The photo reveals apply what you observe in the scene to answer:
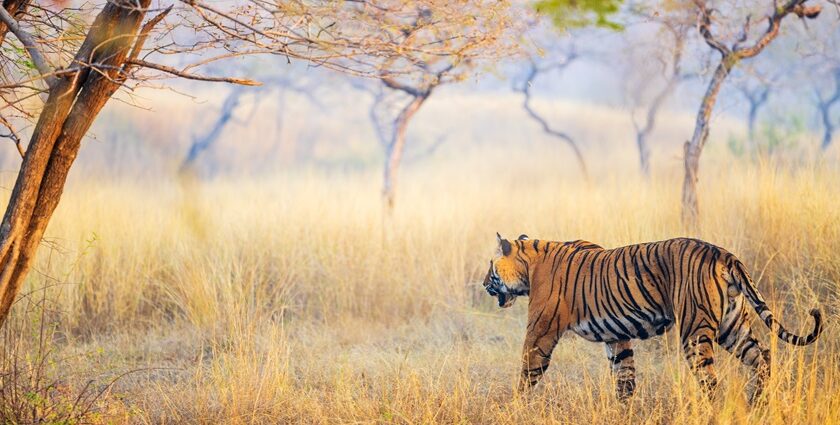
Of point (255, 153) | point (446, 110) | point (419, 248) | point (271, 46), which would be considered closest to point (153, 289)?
point (419, 248)

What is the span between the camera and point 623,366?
488cm

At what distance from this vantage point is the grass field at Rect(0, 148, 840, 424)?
4426mm

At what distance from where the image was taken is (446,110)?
36375 millimetres

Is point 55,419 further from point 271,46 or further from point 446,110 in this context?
point 446,110

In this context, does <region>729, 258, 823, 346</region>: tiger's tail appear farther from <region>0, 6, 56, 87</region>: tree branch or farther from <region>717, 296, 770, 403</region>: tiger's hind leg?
<region>0, 6, 56, 87</region>: tree branch

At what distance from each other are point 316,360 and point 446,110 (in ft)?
102

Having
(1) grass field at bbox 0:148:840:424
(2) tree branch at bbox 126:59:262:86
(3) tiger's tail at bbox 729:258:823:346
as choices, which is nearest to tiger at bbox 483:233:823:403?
(3) tiger's tail at bbox 729:258:823:346

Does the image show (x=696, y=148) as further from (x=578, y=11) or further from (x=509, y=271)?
(x=509, y=271)

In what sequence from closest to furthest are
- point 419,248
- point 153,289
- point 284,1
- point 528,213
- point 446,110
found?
point 284,1
point 153,289
point 419,248
point 528,213
point 446,110

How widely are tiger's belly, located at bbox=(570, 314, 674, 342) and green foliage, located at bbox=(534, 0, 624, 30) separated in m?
3.62

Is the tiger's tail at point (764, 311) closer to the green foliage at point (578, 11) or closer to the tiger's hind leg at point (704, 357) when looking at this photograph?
the tiger's hind leg at point (704, 357)

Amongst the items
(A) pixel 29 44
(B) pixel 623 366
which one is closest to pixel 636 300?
(B) pixel 623 366

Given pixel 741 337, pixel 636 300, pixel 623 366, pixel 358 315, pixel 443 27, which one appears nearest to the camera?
pixel 741 337

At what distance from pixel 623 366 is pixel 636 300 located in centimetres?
54
